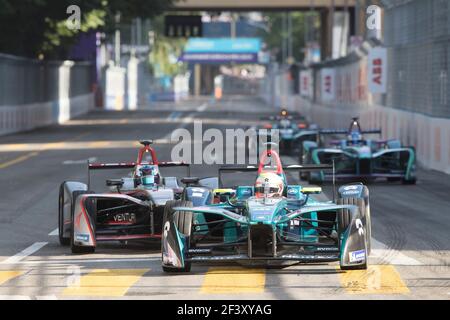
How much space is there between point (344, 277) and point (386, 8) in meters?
33.1

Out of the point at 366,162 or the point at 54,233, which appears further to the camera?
the point at 366,162

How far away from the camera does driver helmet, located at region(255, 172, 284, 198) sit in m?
14.9

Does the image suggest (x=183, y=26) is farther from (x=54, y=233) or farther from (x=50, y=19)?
(x=54, y=233)

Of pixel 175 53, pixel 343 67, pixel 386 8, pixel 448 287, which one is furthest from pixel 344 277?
pixel 175 53

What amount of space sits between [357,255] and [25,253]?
4.42 metres

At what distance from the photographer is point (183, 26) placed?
305 ft

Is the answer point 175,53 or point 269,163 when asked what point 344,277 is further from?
point 175,53

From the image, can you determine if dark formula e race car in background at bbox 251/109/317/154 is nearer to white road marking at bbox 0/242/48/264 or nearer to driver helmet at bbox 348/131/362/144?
driver helmet at bbox 348/131/362/144

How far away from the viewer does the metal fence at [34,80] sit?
55562 mm

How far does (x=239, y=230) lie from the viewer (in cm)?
1484

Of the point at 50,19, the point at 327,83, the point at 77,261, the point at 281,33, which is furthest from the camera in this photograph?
the point at 281,33

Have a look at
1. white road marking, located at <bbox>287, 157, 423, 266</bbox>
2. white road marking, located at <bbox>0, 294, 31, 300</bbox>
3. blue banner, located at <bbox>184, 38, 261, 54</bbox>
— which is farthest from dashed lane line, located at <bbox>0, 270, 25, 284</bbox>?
blue banner, located at <bbox>184, 38, 261, 54</bbox>

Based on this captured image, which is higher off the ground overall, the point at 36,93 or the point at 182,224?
the point at 36,93

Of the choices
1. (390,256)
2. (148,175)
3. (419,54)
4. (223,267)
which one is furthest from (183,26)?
(223,267)
